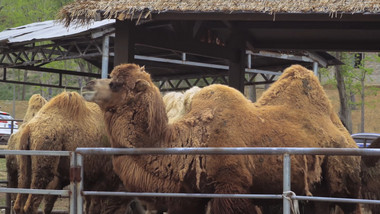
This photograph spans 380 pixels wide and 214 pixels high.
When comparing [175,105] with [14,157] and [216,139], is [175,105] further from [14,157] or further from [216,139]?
[14,157]

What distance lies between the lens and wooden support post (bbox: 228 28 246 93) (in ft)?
39.9

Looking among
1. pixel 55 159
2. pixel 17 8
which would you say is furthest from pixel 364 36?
pixel 17 8

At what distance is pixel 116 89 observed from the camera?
6.17 m

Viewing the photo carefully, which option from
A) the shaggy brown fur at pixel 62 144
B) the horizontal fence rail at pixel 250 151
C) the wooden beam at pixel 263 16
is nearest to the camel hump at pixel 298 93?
the wooden beam at pixel 263 16

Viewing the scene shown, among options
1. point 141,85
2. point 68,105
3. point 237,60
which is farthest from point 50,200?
point 237,60

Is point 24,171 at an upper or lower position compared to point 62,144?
lower

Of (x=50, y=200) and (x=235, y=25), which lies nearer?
(x=50, y=200)

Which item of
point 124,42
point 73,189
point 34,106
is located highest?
point 124,42

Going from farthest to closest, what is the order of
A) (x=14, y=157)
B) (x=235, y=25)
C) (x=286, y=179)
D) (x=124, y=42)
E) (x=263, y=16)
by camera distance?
(x=235, y=25) → (x=14, y=157) → (x=124, y=42) → (x=263, y=16) → (x=286, y=179)

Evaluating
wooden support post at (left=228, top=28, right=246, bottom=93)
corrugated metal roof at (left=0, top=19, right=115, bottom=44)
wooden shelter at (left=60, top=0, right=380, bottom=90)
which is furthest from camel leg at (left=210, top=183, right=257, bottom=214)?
corrugated metal roof at (left=0, top=19, right=115, bottom=44)

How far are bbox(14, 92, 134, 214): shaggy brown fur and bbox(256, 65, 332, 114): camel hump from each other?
2.65 meters

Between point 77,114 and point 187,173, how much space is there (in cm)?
370

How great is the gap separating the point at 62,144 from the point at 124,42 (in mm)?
1794

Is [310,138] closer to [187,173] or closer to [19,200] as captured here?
[187,173]
